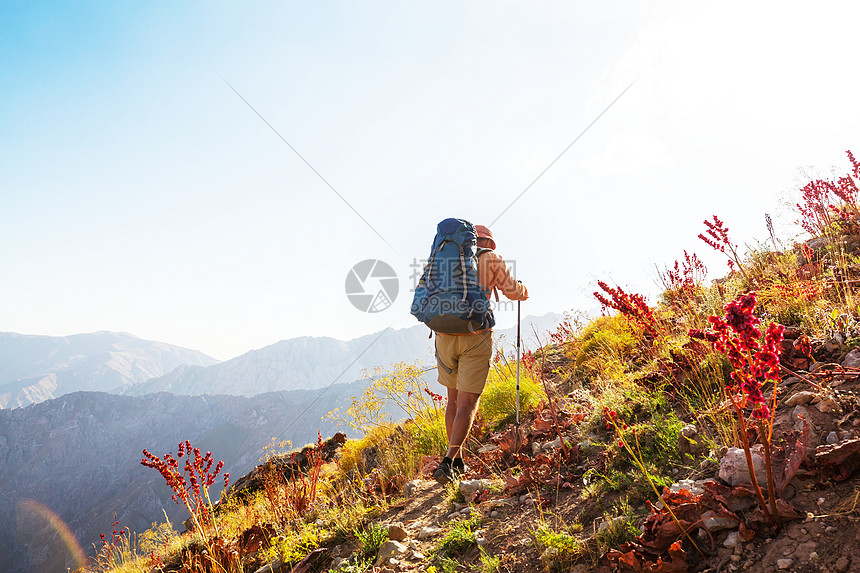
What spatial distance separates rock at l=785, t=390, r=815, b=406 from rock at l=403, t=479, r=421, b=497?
2989 millimetres

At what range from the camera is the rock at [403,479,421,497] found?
392 cm

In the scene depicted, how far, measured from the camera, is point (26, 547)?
13488 cm

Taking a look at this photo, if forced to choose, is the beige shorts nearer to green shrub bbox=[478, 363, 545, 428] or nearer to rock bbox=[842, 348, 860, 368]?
green shrub bbox=[478, 363, 545, 428]

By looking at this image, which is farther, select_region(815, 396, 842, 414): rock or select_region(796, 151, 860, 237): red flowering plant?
select_region(796, 151, 860, 237): red flowering plant

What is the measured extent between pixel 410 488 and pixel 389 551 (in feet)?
3.94

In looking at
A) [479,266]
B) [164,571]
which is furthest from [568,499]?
[164,571]

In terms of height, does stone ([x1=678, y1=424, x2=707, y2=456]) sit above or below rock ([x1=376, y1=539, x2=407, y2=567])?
above

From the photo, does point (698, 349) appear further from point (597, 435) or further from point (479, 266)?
point (479, 266)

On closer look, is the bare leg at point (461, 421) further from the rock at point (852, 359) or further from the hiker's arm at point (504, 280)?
the rock at point (852, 359)

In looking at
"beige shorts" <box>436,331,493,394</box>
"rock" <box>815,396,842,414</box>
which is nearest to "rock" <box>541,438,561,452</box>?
"beige shorts" <box>436,331,493,394</box>

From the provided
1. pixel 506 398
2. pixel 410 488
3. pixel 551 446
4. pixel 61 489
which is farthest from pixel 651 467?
pixel 61 489

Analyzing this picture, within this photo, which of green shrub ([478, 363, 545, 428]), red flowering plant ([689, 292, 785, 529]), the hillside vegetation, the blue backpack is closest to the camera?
red flowering plant ([689, 292, 785, 529])

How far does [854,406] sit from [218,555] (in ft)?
14.7

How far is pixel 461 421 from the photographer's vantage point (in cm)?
393
